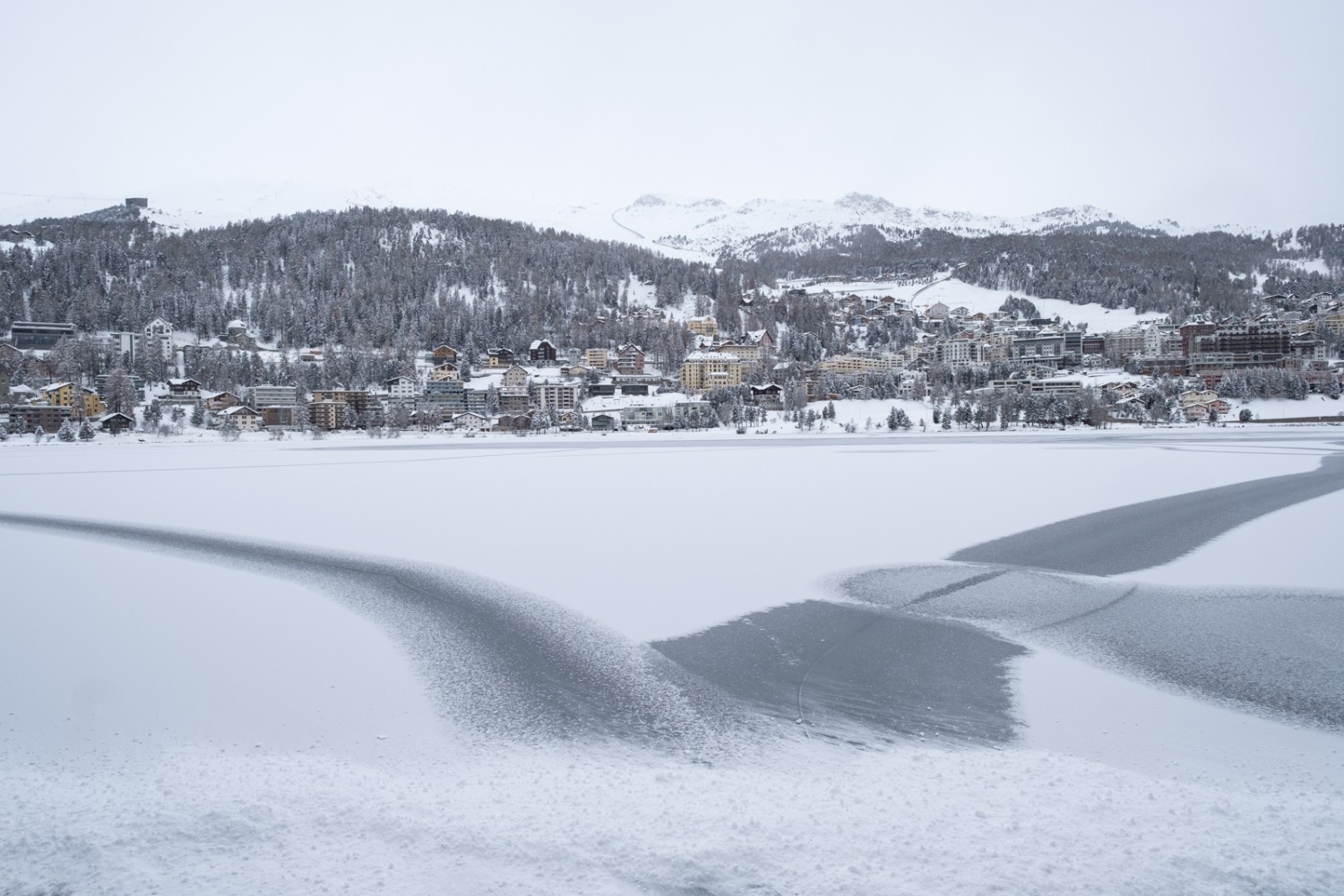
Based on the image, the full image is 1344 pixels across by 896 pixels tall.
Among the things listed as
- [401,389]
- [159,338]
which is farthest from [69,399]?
[159,338]

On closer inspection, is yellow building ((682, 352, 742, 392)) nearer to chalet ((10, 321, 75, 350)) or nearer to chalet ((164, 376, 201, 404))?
chalet ((164, 376, 201, 404))

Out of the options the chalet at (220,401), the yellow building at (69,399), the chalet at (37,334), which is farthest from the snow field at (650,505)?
the chalet at (37,334)

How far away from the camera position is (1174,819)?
4438 millimetres

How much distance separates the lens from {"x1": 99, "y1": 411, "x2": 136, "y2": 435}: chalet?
2411 inches

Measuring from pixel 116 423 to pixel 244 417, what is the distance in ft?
30.3

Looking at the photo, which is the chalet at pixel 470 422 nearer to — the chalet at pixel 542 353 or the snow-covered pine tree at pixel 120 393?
the snow-covered pine tree at pixel 120 393

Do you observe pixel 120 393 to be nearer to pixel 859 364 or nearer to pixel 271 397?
pixel 271 397

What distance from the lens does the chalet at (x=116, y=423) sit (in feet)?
201

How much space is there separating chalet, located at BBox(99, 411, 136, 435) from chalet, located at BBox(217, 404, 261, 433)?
6338 millimetres

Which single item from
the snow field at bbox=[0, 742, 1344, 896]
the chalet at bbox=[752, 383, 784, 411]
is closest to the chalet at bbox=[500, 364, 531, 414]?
the chalet at bbox=[752, 383, 784, 411]

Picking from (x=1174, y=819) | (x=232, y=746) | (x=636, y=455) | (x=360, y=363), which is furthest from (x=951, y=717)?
(x=360, y=363)

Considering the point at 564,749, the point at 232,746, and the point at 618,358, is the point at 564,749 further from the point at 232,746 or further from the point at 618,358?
the point at 618,358

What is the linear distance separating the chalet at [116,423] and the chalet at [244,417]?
634 centimetres

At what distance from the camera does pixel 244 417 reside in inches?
2682
